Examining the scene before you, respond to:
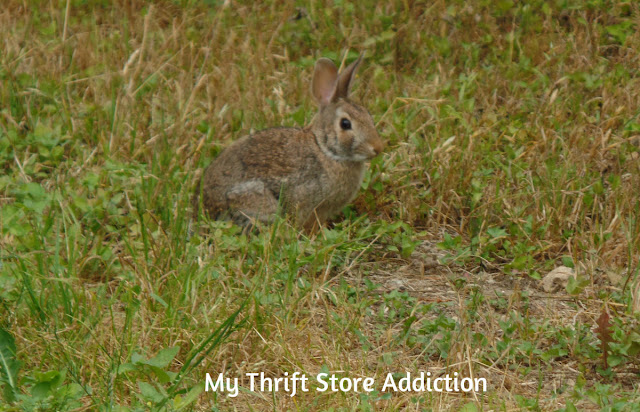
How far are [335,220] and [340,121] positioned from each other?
602 millimetres

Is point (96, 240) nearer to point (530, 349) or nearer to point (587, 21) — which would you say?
point (530, 349)

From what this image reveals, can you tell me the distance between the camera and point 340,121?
5719mm

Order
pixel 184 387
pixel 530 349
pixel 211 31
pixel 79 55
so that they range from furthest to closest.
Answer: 1. pixel 211 31
2. pixel 79 55
3. pixel 530 349
4. pixel 184 387

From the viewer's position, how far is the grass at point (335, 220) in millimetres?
4004

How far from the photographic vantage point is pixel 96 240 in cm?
514

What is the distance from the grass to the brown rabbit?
19cm

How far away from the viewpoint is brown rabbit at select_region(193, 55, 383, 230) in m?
5.52

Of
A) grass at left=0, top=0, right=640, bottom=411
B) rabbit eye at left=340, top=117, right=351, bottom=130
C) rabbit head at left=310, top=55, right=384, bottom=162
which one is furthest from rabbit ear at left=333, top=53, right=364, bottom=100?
grass at left=0, top=0, right=640, bottom=411

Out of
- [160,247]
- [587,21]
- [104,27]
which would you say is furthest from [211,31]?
[160,247]

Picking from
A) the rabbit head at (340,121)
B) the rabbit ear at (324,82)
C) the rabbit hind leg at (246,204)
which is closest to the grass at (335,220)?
the rabbit hind leg at (246,204)

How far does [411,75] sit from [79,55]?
2.38 metres

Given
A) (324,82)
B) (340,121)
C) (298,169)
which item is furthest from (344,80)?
(298,169)

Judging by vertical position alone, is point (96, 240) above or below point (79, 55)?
below

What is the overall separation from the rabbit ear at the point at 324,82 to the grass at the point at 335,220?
51 cm
